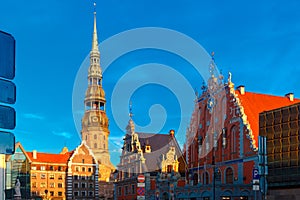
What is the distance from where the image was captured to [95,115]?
462ft

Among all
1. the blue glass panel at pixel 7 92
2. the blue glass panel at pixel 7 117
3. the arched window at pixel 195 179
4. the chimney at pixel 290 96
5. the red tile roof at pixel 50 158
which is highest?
the chimney at pixel 290 96

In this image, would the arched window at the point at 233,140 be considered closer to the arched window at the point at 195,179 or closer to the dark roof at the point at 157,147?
the arched window at the point at 195,179

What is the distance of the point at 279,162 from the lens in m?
44.1

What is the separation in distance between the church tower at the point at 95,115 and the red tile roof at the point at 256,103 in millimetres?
77780

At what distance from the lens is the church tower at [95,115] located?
135125 millimetres

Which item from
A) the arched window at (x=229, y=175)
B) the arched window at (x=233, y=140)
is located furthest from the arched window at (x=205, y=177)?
the arched window at (x=233, y=140)

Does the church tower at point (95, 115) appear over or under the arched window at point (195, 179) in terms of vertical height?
over

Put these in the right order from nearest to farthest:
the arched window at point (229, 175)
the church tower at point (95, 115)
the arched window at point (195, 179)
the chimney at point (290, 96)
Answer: the arched window at point (229, 175) → the chimney at point (290, 96) → the arched window at point (195, 179) → the church tower at point (95, 115)

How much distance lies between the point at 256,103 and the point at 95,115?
8643 cm

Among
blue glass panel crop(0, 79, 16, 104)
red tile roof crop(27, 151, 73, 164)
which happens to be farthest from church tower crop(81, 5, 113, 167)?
blue glass panel crop(0, 79, 16, 104)

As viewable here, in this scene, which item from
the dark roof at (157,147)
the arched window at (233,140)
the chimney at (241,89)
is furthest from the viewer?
the dark roof at (157,147)

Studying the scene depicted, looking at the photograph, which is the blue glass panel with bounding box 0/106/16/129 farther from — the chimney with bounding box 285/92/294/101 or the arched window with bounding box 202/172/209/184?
the chimney with bounding box 285/92/294/101

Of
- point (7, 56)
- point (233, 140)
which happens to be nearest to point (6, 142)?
point (7, 56)

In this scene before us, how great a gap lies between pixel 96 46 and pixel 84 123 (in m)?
22.3
